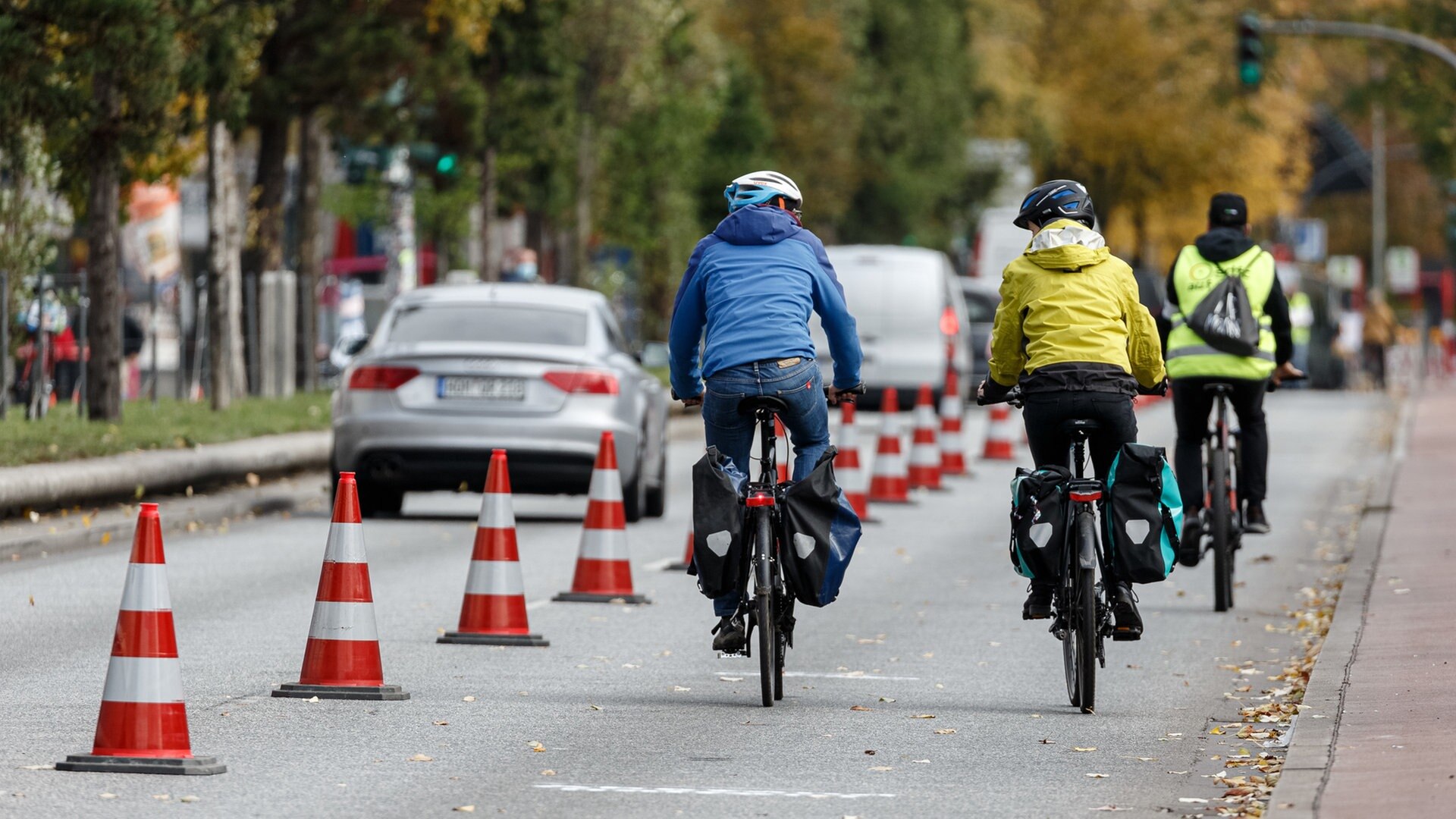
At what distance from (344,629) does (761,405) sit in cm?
159

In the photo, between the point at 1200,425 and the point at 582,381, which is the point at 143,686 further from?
the point at 582,381

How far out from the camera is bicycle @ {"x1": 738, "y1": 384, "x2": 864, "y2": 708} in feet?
30.0

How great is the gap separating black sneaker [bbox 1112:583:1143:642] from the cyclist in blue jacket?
3.74 feet

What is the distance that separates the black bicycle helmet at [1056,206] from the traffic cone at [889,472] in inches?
398

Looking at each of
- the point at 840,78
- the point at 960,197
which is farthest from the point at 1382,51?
the point at 960,197

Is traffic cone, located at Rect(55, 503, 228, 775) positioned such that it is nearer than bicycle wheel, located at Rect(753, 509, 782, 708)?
Yes

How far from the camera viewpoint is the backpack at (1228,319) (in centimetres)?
1248

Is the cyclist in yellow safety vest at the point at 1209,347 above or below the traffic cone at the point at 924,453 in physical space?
above

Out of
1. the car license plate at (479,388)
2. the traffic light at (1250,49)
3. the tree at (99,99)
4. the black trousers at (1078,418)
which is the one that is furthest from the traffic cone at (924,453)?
the traffic light at (1250,49)

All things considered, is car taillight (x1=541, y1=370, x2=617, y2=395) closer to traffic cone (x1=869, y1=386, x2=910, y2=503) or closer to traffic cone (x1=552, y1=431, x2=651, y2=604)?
traffic cone (x1=869, y1=386, x2=910, y2=503)

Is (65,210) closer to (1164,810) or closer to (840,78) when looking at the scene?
(1164,810)

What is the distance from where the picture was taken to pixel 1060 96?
65312 millimetres

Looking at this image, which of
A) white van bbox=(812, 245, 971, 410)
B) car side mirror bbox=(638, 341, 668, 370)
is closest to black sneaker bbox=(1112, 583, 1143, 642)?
A: white van bbox=(812, 245, 971, 410)

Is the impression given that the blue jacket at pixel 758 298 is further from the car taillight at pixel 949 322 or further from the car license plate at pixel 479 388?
the car taillight at pixel 949 322
